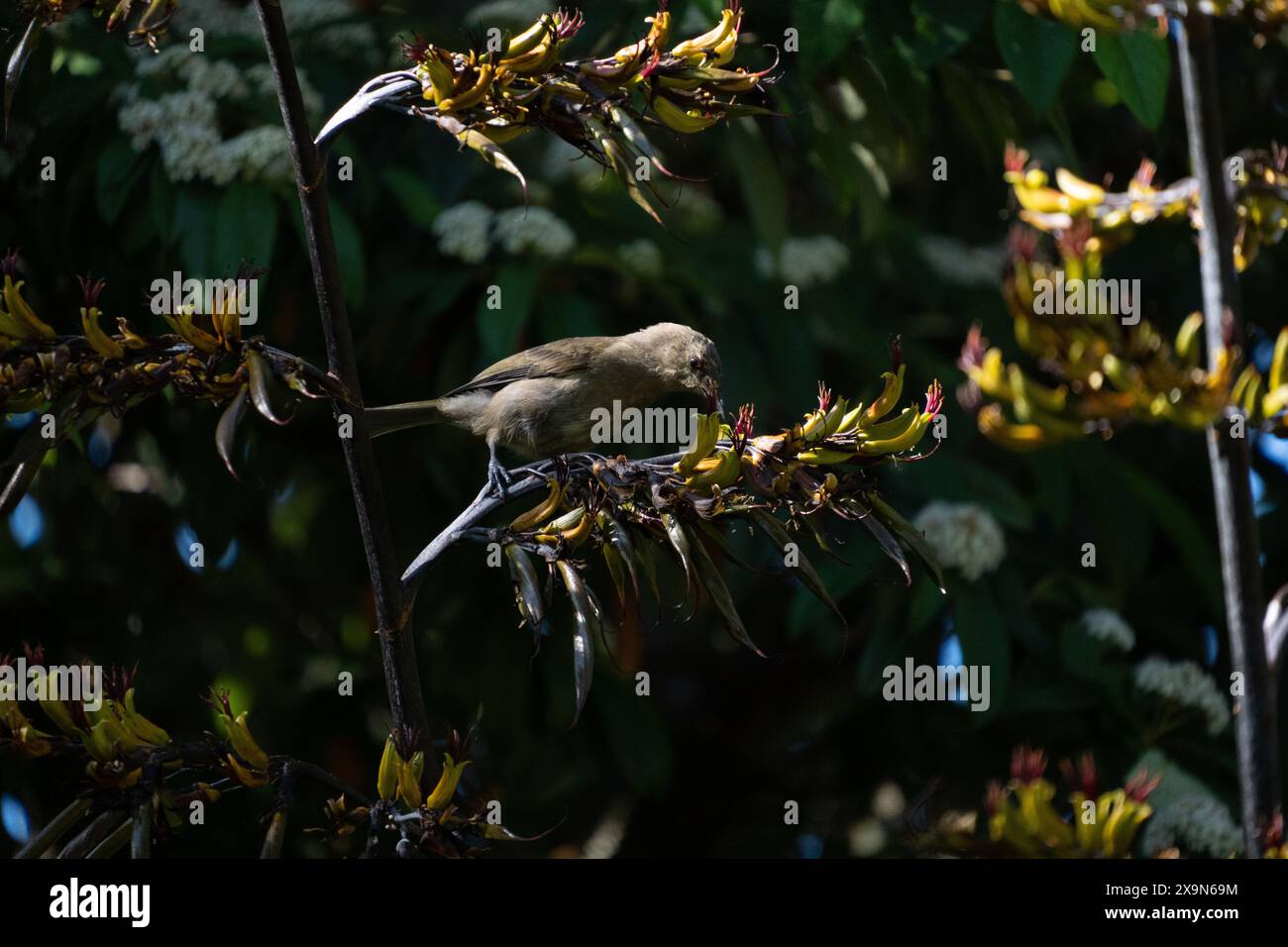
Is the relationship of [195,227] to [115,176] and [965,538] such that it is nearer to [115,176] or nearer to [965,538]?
[115,176]

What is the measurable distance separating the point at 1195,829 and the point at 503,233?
2.89 metres

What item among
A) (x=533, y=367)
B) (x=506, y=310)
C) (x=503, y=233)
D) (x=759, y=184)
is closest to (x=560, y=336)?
(x=506, y=310)

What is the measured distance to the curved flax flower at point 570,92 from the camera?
2625 millimetres

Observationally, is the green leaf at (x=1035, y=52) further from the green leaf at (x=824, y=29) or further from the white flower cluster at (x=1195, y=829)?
the white flower cluster at (x=1195, y=829)

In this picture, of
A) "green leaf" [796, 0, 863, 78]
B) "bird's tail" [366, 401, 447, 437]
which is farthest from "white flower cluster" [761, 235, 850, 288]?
"bird's tail" [366, 401, 447, 437]

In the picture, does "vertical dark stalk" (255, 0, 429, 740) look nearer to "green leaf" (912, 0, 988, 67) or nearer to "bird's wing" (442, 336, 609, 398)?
"bird's wing" (442, 336, 609, 398)

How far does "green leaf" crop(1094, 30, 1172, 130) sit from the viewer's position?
14.8 ft

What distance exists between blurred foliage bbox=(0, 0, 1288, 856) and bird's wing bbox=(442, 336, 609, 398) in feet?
1.34

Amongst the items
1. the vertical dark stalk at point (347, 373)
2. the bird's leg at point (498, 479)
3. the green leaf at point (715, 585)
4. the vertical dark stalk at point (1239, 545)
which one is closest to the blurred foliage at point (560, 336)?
the bird's leg at point (498, 479)

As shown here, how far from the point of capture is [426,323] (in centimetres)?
523

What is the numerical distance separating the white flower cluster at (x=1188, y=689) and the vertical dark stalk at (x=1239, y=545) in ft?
6.71

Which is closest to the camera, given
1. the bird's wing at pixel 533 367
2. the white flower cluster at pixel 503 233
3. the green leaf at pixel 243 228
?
the bird's wing at pixel 533 367
